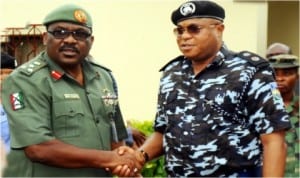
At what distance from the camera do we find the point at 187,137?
320 centimetres

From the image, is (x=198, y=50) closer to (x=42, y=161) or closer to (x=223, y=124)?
(x=223, y=124)

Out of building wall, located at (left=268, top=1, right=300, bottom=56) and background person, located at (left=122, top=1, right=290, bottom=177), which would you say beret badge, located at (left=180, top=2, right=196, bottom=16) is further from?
building wall, located at (left=268, top=1, right=300, bottom=56)

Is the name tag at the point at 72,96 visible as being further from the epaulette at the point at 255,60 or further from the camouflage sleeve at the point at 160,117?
the epaulette at the point at 255,60

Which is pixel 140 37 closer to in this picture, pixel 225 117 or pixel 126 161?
pixel 126 161

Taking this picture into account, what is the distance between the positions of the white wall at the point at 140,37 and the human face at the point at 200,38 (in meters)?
3.61

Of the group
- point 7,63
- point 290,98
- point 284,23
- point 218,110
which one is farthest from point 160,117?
point 284,23

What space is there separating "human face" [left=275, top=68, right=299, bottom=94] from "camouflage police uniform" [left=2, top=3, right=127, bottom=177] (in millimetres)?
1490

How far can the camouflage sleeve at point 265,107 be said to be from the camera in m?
3.07

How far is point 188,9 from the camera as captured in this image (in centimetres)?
329

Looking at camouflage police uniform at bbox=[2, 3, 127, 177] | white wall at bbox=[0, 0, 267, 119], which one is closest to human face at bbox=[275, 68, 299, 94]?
camouflage police uniform at bbox=[2, 3, 127, 177]

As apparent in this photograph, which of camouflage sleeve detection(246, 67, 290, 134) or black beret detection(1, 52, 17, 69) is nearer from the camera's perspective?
camouflage sleeve detection(246, 67, 290, 134)

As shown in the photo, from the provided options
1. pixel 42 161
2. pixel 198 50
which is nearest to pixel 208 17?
pixel 198 50

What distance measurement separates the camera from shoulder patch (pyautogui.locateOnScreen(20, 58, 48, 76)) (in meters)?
3.39

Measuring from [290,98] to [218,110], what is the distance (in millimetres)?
1475
